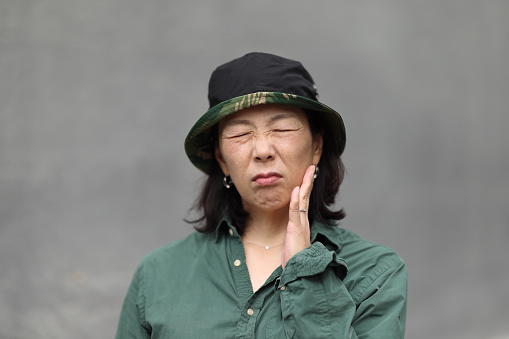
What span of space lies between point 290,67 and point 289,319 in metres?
0.89

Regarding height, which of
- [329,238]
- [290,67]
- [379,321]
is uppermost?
[290,67]

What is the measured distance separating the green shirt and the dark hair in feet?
0.17

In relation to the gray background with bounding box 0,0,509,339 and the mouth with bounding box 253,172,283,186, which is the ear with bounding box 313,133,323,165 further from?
the gray background with bounding box 0,0,509,339

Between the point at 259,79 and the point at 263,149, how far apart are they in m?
0.26

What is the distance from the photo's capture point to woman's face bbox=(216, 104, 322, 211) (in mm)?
2137

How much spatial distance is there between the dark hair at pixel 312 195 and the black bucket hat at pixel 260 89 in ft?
0.23

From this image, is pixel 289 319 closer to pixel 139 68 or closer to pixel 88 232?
pixel 88 232

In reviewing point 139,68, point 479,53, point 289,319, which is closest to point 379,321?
point 289,319

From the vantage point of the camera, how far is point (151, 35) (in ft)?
10.8

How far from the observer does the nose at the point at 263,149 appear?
211cm

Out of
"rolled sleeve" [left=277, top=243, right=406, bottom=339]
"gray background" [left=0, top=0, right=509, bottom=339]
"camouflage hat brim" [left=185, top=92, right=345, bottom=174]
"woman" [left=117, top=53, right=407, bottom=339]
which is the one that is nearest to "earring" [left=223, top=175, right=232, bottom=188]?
"woman" [left=117, top=53, right=407, bottom=339]

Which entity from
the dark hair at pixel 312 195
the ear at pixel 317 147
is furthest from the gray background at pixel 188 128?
the ear at pixel 317 147

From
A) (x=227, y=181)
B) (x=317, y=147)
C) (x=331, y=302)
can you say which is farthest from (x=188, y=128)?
(x=331, y=302)

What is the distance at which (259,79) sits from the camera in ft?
7.09
